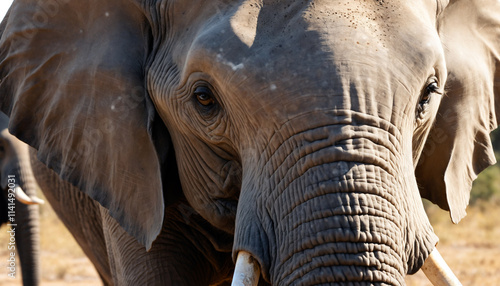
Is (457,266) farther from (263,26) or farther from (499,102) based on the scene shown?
(263,26)

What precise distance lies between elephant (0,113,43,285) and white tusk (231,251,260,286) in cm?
365

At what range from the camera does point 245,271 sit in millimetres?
2389

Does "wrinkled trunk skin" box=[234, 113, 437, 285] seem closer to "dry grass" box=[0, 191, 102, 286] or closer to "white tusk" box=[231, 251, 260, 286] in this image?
"white tusk" box=[231, 251, 260, 286]

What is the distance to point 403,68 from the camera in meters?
2.44

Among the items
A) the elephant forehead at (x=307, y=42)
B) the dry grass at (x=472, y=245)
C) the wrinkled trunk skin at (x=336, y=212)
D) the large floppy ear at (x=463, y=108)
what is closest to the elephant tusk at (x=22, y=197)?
the dry grass at (x=472, y=245)

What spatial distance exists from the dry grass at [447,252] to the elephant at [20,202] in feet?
5.36

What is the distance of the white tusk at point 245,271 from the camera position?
2.38 m

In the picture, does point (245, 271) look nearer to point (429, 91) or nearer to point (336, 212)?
point (336, 212)

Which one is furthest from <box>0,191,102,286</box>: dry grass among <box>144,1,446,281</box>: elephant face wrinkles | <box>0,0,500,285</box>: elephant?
<box>144,1,446,281</box>: elephant face wrinkles

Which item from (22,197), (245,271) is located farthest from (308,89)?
(22,197)

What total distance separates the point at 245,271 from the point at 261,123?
40 centimetres

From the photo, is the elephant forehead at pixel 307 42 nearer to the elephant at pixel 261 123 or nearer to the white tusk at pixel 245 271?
the elephant at pixel 261 123

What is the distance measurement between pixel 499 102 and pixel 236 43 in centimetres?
135

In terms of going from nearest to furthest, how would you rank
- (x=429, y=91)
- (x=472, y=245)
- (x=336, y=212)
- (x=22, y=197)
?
(x=336, y=212) → (x=429, y=91) → (x=22, y=197) → (x=472, y=245)
